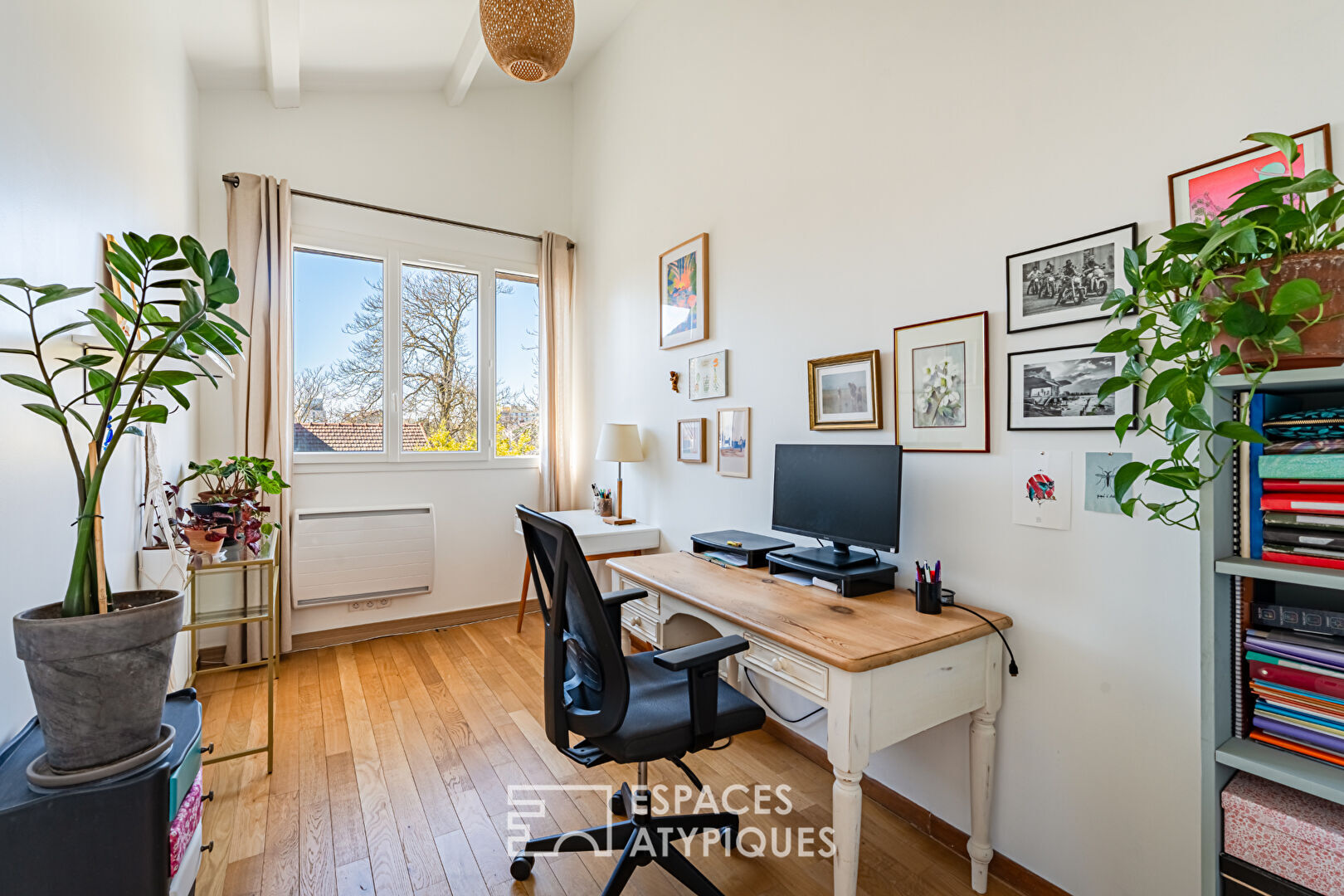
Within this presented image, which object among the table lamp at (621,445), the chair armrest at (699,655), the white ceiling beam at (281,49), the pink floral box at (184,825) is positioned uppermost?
the white ceiling beam at (281,49)

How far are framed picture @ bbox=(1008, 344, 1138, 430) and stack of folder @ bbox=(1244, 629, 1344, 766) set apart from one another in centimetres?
59

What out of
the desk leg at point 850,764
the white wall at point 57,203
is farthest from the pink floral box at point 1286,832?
the white wall at point 57,203

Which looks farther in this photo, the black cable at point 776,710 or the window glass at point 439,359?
the window glass at point 439,359

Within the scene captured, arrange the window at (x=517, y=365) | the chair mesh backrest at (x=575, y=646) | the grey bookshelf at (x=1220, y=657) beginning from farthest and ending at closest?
the window at (x=517, y=365) → the chair mesh backrest at (x=575, y=646) → the grey bookshelf at (x=1220, y=657)

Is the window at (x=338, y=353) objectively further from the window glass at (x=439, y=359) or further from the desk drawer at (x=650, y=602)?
→ the desk drawer at (x=650, y=602)

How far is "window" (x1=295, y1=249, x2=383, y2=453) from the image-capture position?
11.7 feet

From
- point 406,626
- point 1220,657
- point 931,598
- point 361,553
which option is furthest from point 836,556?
point 406,626

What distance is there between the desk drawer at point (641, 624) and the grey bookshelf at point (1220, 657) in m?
1.42

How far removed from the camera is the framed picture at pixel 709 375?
2.81 m

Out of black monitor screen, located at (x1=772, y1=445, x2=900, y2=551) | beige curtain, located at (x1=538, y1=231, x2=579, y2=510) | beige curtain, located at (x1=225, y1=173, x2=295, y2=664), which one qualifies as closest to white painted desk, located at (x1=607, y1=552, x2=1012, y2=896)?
black monitor screen, located at (x1=772, y1=445, x2=900, y2=551)

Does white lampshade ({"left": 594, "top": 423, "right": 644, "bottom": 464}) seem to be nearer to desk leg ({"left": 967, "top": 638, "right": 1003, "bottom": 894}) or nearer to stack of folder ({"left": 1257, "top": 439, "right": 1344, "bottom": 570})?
desk leg ({"left": 967, "top": 638, "right": 1003, "bottom": 894})

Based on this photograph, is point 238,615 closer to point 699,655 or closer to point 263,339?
point 263,339

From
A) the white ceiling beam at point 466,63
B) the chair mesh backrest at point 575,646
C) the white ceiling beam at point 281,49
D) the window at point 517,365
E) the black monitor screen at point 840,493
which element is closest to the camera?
the chair mesh backrest at point 575,646

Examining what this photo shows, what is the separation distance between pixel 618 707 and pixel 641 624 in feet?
2.50
